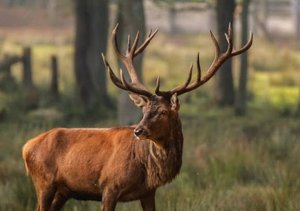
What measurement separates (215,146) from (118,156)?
6251 mm

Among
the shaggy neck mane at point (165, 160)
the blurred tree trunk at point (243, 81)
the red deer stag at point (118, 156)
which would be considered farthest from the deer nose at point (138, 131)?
the blurred tree trunk at point (243, 81)

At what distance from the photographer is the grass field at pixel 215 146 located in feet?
36.2

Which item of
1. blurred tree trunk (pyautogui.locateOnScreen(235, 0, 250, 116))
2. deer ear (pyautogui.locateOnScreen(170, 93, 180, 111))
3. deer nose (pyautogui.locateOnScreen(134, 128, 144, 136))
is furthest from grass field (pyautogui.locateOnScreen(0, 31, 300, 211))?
deer nose (pyautogui.locateOnScreen(134, 128, 144, 136))

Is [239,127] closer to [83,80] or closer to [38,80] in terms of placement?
[83,80]

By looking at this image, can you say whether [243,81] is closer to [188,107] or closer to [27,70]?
[188,107]

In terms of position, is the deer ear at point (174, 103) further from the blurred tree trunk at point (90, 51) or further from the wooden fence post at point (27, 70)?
the wooden fence post at point (27, 70)

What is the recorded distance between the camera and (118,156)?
928 cm

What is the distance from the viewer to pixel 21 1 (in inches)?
2165

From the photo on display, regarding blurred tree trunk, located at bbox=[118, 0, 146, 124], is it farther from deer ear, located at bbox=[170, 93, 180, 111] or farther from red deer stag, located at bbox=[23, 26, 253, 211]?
deer ear, located at bbox=[170, 93, 180, 111]

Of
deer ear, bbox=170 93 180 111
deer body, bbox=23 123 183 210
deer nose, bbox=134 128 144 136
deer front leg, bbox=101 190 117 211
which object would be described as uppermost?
deer ear, bbox=170 93 180 111

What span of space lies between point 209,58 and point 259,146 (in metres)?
19.0

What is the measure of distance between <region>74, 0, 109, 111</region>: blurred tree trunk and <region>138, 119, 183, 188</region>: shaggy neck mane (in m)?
12.6

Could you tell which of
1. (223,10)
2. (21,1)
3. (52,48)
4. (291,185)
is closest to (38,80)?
(223,10)

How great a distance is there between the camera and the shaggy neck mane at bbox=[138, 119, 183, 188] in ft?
29.8
